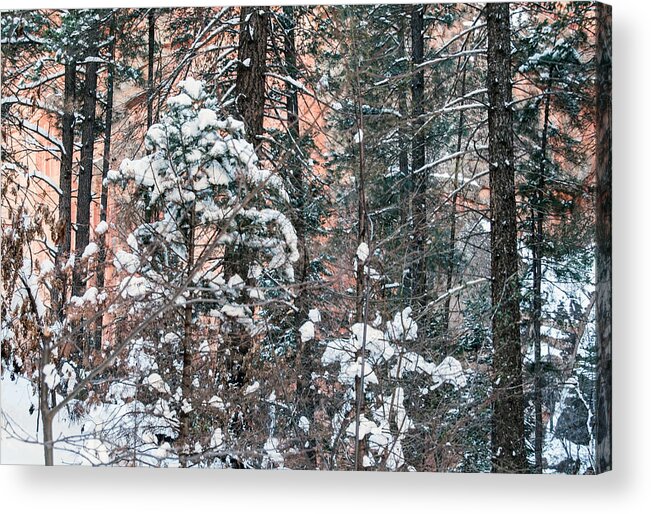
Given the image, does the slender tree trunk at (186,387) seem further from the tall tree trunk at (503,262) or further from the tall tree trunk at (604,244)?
the tall tree trunk at (604,244)

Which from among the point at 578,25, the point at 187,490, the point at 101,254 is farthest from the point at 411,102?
the point at 187,490

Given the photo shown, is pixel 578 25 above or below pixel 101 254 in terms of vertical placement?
above

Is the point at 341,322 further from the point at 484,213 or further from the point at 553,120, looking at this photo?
the point at 553,120

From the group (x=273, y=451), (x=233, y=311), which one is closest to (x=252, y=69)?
(x=233, y=311)

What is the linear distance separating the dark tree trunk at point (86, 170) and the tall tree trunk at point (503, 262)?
2582 mm

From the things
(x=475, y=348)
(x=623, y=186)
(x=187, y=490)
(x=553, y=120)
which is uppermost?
(x=553, y=120)

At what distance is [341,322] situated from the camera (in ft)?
20.2

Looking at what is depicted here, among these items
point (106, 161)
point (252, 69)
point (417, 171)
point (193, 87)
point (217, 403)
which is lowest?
point (217, 403)

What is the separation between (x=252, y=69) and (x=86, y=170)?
4.18 ft

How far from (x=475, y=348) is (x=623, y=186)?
1.36m

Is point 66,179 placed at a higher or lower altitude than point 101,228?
higher

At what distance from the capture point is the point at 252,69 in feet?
20.7

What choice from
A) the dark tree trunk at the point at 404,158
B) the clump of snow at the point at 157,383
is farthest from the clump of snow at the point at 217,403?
the dark tree trunk at the point at 404,158

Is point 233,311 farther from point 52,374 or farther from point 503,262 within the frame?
point 503,262
